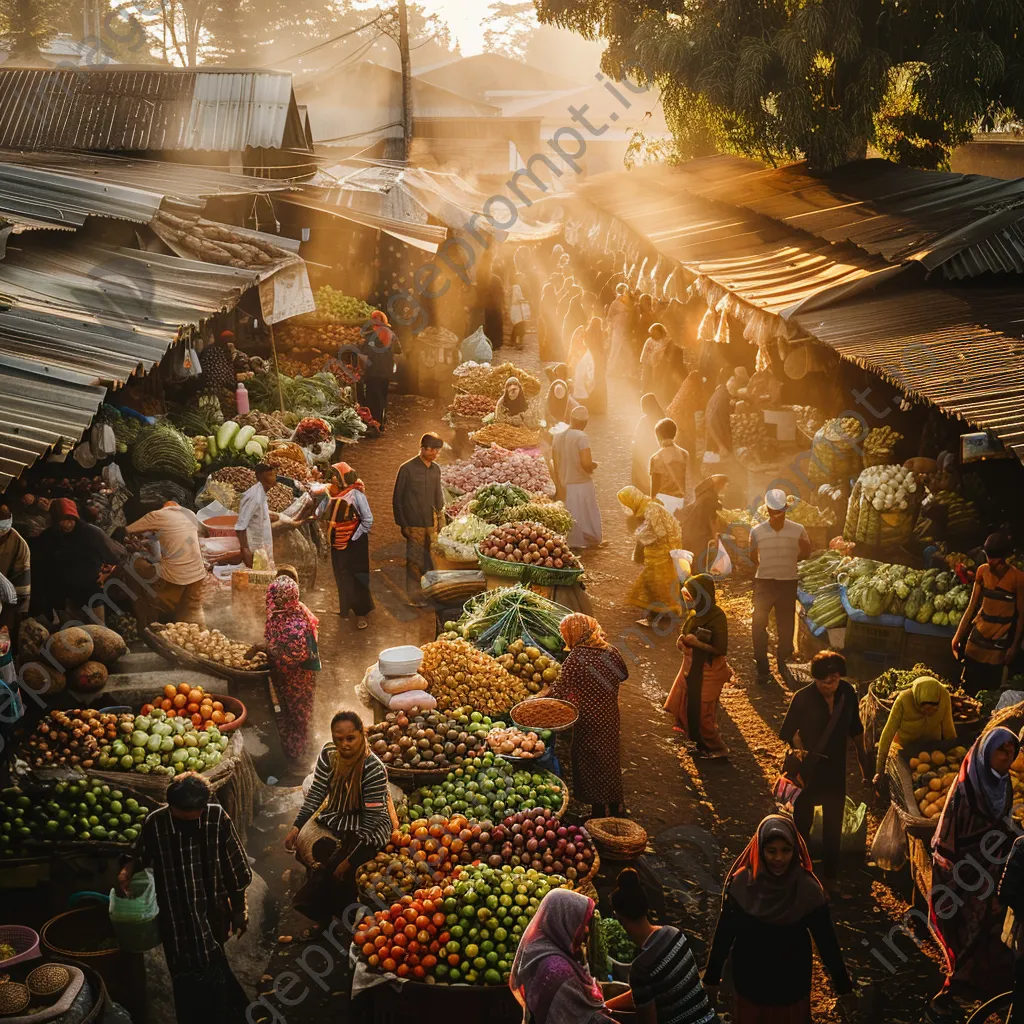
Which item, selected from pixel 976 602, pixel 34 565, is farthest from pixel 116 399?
pixel 976 602

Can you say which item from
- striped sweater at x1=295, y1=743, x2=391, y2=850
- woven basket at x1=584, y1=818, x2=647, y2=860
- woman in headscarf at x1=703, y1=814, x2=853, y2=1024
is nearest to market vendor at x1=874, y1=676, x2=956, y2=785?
woven basket at x1=584, y1=818, x2=647, y2=860

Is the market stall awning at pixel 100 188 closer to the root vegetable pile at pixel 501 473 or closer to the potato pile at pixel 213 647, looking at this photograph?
the potato pile at pixel 213 647

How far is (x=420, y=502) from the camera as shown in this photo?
35.7ft

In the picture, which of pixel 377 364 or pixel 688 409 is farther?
pixel 377 364

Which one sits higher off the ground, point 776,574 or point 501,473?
point 776,574

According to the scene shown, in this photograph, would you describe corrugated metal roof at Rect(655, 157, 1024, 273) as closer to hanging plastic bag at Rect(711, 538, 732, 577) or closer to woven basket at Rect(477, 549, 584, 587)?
hanging plastic bag at Rect(711, 538, 732, 577)

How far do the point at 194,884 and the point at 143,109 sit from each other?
20.6 meters

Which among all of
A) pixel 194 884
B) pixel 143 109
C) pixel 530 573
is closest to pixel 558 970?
pixel 194 884

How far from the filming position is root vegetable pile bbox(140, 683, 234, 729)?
22.9 ft

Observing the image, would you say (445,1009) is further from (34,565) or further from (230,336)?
(230,336)

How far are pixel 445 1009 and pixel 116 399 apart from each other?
858 cm

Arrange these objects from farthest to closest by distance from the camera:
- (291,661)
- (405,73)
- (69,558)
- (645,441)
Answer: (405,73) → (645,441) → (69,558) → (291,661)

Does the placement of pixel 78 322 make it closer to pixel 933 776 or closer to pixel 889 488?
pixel 933 776

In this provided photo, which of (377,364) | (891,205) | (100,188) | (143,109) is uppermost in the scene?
(143,109)
